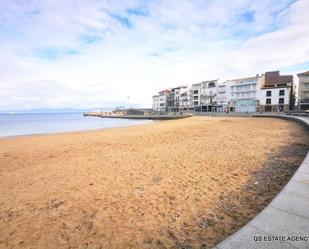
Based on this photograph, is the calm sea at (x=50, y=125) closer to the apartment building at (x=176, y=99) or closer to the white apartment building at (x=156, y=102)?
the apartment building at (x=176, y=99)

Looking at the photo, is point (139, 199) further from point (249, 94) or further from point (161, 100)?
point (161, 100)

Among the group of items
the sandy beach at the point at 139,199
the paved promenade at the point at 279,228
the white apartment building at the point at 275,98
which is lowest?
the sandy beach at the point at 139,199

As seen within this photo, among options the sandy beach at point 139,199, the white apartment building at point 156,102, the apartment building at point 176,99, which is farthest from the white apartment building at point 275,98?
the sandy beach at point 139,199

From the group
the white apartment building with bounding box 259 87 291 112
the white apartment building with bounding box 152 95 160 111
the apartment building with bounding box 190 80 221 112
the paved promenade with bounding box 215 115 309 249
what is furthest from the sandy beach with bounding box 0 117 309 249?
the white apartment building with bounding box 152 95 160 111

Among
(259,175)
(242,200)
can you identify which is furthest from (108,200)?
(259,175)

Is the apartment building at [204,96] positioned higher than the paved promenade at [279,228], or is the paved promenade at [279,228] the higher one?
the apartment building at [204,96]

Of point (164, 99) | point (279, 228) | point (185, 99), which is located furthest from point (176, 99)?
point (279, 228)

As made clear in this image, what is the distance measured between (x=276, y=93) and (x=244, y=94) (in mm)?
8781

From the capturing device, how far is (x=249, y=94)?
188ft

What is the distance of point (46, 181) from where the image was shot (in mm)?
6395

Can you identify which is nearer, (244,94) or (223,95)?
(244,94)

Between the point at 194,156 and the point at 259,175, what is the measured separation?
121 inches

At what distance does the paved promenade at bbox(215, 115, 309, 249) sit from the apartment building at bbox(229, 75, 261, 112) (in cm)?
5945

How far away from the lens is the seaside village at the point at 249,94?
5022 cm
